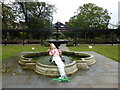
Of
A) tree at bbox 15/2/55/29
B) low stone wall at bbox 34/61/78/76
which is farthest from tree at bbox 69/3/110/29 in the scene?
low stone wall at bbox 34/61/78/76

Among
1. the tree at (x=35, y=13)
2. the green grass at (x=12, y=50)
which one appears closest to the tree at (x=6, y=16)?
the tree at (x=35, y=13)

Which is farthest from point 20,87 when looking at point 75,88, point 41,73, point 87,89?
point 87,89

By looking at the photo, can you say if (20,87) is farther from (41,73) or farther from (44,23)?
(44,23)

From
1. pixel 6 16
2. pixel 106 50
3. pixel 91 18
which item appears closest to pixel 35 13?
pixel 6 16

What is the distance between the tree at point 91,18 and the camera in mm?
26427

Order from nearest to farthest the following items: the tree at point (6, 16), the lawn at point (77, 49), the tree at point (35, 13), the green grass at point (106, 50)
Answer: the green grass at point (106, 50)
the lawn at point (77, 49)
the tree at point (6, 16)
the tree at point (35, 13)

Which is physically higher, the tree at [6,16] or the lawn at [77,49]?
the tree at [6,16]

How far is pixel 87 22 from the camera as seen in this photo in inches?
1037

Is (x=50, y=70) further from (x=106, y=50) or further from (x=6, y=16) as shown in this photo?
(x=6, y=16)

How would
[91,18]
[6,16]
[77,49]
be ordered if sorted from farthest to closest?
[91,18] < [6,16] < [77,49]

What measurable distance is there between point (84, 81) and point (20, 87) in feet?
8.25

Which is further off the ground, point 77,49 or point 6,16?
point 6,16

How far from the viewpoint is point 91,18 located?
27047 mm

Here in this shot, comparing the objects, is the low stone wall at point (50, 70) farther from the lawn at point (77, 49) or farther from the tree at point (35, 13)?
the tree at point (35, 13)
